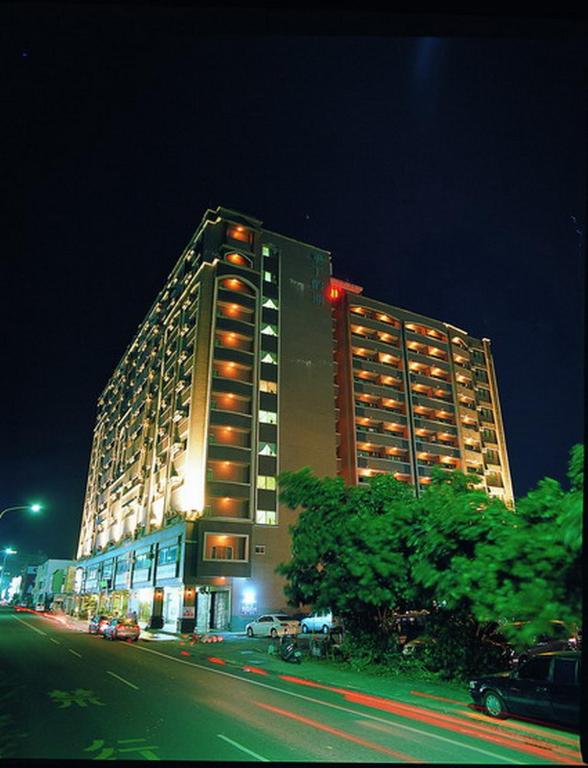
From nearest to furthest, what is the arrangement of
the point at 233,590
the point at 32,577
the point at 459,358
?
the point at 233,590 < the point at 459,358 < the point at 32,577

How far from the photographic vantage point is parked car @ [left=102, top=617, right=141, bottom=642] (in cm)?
3316

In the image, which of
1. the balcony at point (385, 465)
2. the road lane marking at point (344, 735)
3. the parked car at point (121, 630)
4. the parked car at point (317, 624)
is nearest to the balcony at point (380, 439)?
the balcony at point (385, 465)

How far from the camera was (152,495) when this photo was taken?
56125 millimetres

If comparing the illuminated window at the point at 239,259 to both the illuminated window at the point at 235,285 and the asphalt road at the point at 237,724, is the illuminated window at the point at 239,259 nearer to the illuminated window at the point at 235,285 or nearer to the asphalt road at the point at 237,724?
the illuminated window at the point at 235,285

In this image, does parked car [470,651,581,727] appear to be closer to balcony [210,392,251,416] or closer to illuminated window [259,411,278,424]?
balcony [210,392,251,416]

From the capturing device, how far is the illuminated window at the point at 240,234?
57.5 meters

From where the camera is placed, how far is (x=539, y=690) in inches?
425

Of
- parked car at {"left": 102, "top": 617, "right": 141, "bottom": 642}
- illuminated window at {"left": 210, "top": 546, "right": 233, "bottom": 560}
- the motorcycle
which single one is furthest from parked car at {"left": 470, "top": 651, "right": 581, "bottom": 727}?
illuminated window at {"left": 210, "top": 546, "right": 233, "bottom": 560}

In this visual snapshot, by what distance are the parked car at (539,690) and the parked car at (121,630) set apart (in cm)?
2696

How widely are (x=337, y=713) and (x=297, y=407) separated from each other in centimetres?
4282

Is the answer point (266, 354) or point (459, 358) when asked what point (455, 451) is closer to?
point (459, 358)

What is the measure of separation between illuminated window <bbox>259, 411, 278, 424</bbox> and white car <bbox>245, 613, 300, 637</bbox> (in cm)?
1863

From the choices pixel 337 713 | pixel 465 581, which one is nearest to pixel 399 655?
pixel 337 713

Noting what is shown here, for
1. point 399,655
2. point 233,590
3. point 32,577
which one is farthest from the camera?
point 32,577
